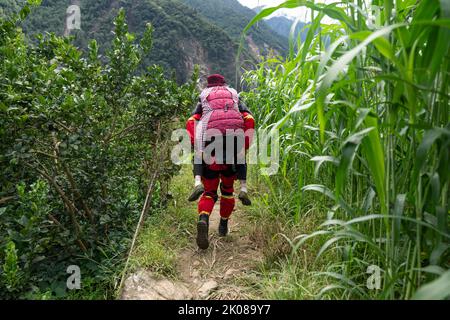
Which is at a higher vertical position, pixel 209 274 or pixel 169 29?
pixel 169 29

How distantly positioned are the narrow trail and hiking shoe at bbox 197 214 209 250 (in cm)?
7

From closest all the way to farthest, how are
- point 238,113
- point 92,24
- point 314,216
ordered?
point 314,216
point 238,113
point 92,24

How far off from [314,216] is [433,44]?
4.78ft

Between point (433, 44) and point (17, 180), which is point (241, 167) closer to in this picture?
point (17, 180)

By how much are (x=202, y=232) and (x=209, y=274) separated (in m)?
0.31

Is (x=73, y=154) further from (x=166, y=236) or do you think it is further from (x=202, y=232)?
(x=202, y=232)

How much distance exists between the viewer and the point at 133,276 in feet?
6.57

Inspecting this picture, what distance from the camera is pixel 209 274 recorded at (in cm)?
214

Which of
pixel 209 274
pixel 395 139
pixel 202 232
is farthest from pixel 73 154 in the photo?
pixel 395 139

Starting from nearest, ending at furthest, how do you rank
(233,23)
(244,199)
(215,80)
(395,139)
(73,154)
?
(395,139), (73,154), (244,199), (215,80), (233,23)

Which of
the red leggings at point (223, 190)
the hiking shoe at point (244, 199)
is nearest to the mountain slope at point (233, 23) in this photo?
the red leggings at point (223, 190)

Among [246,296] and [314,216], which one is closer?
[246,296]

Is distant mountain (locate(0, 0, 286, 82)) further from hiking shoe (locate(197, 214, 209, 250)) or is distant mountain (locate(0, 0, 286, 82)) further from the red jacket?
hiking shoe (locate(197, 214, 209, 250))

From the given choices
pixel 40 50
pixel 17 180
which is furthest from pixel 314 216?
pixel 40 50
